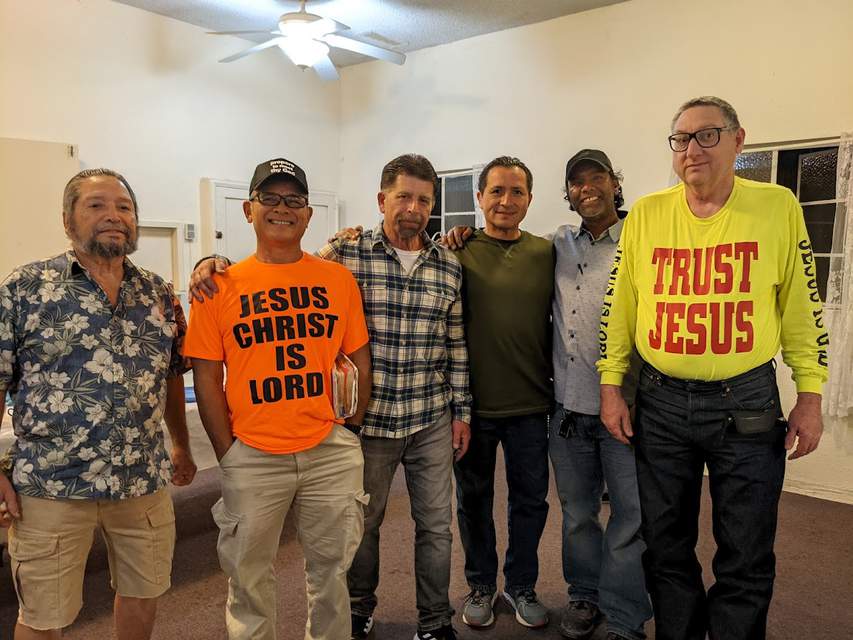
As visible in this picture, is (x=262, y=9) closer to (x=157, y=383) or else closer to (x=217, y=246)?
(x=217, y=246)

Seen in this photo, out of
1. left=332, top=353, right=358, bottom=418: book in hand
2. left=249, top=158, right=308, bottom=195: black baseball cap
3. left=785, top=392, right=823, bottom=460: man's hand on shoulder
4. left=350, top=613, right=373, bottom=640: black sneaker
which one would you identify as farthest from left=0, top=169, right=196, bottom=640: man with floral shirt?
left=785, top=392, right=823, bottom=460: man's hand on shoulder

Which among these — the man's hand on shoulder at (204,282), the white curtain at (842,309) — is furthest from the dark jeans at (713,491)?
the white curtain at (842,309)

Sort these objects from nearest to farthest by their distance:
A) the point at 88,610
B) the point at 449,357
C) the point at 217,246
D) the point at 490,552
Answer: the point at 449,357 → the point at 490,552 → the point at 88,610 → the point at 217,246

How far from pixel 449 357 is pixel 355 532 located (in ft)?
2.06

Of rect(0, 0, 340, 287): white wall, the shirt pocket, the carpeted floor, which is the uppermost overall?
rect(0, 0, 340, 287): white wall

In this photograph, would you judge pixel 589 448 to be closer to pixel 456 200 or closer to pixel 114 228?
pixel 114 228

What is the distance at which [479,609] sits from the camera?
2287mm

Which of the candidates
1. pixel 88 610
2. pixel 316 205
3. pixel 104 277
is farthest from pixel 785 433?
pixel 316 205

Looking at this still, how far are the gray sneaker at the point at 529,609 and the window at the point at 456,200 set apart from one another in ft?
11.5

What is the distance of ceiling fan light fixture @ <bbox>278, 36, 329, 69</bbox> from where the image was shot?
159 inches

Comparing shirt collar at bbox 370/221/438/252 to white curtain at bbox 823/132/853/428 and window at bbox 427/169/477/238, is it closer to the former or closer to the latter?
white curtain at bbox 823/132/853/428

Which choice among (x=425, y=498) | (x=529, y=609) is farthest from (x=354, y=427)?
(x=529, y=609)

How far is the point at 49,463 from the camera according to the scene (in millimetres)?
1594

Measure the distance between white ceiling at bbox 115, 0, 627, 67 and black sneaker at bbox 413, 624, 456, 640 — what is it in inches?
137
